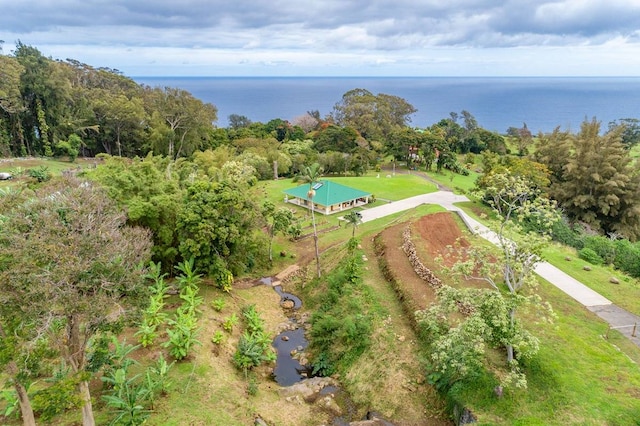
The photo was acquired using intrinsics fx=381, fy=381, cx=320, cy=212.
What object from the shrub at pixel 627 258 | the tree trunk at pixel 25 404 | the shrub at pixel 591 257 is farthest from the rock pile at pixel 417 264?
the tree trunk at pixel 25 404

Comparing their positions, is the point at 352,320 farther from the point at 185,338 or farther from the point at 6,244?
the point at 6,244

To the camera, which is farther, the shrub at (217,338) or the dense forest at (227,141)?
the dense forest at (227,141)

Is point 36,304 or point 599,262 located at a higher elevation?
point 36,304

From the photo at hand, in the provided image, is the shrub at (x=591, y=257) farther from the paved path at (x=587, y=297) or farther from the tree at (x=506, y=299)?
the tree at (x=506, y=299)

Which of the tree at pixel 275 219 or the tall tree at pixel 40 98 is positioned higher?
the tall tree at pixel 40 98

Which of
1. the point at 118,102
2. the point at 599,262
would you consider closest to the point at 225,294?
the point at 599,262

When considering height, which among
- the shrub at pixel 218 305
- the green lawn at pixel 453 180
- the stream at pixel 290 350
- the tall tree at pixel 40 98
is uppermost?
the tall tree at pixel 40 98

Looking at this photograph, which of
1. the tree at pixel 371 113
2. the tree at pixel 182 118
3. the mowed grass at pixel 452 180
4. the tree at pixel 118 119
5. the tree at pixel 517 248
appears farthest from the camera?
the tree at pixel 371 113
